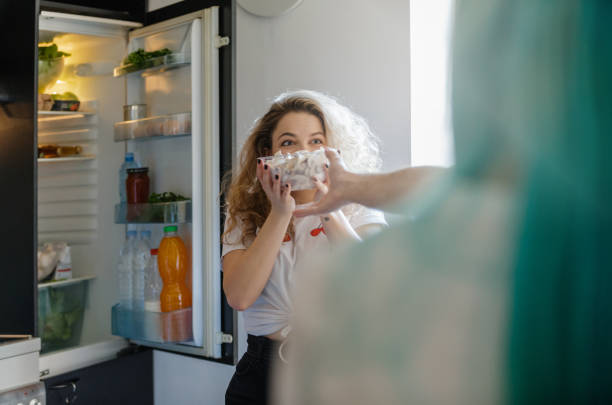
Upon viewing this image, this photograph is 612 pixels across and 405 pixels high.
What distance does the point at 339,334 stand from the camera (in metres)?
0.24

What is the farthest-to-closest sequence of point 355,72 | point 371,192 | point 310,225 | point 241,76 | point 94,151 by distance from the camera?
point 94,151 → point 241,76 → point 355,72 → point 310,225 → point 371,192

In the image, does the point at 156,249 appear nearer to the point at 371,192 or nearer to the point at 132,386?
the point at 132,386

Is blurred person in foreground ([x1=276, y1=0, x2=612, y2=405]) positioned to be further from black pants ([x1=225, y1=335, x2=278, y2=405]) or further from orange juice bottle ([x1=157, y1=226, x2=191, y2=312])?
orange juice bottle ([x1=157, y1=226, x2=191, y2=312])

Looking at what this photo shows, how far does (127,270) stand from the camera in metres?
2.23

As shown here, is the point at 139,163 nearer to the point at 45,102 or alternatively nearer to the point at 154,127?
the point at 154,127

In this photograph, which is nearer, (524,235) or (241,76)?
(524,235)

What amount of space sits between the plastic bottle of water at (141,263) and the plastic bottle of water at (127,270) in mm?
20

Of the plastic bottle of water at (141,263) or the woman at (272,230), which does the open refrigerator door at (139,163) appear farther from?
the woman at (272,230)

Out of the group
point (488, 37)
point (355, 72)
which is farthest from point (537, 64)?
Result: point (355, 72)

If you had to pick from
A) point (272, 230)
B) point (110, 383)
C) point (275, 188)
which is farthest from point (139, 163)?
point (275, 188)

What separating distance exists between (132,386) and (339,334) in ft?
7.30

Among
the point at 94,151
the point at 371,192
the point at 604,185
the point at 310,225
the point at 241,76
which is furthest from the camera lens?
the point at 94,151

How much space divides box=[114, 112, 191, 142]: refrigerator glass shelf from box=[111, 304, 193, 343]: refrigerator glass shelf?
64 cm

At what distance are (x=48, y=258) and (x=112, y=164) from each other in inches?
18.1
